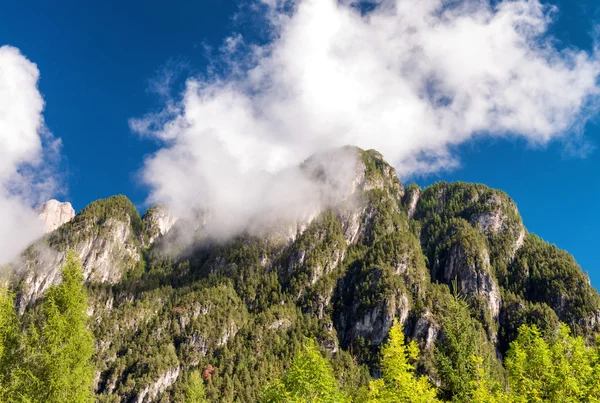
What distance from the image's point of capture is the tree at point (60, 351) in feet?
91.4

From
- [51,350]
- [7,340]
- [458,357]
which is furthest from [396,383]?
[7,340]

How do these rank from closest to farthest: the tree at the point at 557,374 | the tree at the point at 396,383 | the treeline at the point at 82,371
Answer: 1. the tree at the point at 396,383
2. the treeline at the point at 82,371
3. the tree at the point at 557,374

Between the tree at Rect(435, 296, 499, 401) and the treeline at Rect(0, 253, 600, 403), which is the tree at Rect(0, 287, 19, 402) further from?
the tree at Rect(435, 296, 499, 401)

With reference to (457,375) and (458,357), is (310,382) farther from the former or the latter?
(458,357)

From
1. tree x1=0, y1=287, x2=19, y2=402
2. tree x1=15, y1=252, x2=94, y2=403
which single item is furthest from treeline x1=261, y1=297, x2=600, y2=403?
tree x1=0, y1=287, x2=19, y2=402

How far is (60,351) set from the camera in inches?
1126

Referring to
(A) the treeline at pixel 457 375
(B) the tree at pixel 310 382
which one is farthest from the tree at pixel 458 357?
(B) the tree at pixel 310 382

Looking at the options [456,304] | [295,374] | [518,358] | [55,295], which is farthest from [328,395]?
[456,304]

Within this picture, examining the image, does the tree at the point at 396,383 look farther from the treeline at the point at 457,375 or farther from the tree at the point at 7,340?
the tree at the point at 7,340

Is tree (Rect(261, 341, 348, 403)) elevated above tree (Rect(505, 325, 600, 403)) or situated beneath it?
situated beneath

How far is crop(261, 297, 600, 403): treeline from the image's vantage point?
28438 mm

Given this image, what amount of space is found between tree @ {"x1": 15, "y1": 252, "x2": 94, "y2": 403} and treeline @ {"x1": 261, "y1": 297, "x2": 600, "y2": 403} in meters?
14.0

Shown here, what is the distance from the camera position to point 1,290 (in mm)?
31547

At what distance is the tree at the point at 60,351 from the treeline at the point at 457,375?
1402 cm
